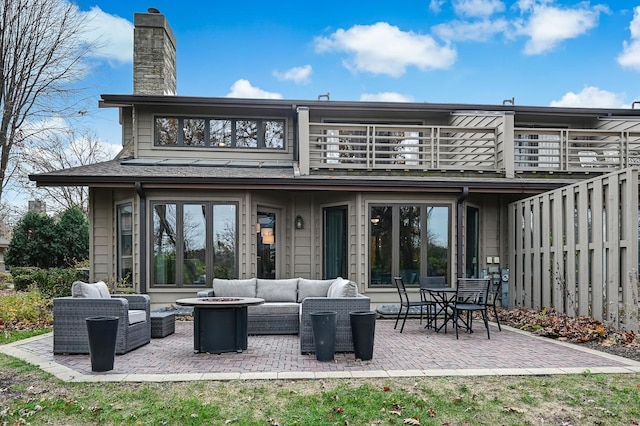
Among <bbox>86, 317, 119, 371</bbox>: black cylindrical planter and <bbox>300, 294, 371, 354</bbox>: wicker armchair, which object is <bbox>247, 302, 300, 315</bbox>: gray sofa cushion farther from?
<bbox>86, 317, 119, 371</bbox>: black cylindrical planter

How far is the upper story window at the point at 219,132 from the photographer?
12.6m

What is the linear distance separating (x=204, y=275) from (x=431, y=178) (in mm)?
5477

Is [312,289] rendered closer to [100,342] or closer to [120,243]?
[100,342]

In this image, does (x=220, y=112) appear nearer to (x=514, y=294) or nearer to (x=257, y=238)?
(x=257, y=238)

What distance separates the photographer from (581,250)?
8.45 metres

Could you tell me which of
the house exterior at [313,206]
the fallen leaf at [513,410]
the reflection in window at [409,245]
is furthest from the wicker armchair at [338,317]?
the reflection in window at [409,245]

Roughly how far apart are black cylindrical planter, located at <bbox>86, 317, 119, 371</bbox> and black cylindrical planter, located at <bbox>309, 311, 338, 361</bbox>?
7.98 ft

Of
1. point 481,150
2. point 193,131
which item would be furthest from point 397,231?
point 193,131

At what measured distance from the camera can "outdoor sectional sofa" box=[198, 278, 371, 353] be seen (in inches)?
265

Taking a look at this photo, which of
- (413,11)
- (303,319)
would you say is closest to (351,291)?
(303,319)

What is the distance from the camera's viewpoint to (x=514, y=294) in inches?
438

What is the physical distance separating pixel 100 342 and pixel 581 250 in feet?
25.2

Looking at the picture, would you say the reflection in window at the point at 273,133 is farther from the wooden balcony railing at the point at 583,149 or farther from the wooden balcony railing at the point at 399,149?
the wooden balcony railing at the point at 583,149

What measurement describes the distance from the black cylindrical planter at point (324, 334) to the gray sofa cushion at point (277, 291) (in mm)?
2901
